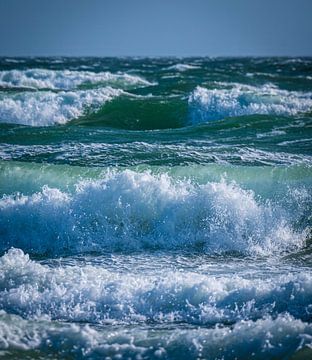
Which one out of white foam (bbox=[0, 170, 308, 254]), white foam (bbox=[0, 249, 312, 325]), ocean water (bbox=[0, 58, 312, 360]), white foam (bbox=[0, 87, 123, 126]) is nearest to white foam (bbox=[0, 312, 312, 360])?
ocean water (bbox=[0, 58, 312, 360])

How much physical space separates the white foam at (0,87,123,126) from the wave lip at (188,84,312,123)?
331cm

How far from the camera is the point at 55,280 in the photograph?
5457 mm

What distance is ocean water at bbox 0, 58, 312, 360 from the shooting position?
14.5 feet

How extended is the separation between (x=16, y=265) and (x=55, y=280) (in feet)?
1.81

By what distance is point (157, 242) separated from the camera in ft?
24.3

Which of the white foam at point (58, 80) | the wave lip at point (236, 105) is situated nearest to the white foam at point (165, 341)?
the wave lip at point (236, 105)

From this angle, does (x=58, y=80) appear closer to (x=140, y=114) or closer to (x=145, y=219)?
(x=140, y=114)

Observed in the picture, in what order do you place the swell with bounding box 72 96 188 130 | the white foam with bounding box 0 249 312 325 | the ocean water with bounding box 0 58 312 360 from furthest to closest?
the swell with bounding box 72 96 188 130
the white foam with bounding box 0 249 312 325
the ocean water with bounding box 0 58 312 360

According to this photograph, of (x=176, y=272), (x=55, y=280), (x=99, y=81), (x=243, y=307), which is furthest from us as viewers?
(x=99, y=81)

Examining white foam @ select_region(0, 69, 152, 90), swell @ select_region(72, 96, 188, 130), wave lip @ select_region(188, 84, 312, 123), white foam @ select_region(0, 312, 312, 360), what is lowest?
white foam @ select_region(0, 312, 312, 360)

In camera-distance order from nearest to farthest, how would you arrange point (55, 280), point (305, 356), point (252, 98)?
point (305, 356), point (55, 280), point (252, 98)

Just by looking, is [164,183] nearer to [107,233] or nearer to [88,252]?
[107,233]

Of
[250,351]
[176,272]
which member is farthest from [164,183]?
[250,351]

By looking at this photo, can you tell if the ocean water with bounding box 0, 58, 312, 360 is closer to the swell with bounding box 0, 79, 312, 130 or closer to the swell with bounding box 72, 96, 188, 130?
the swell with bounding box 72, 96, 188, 130
